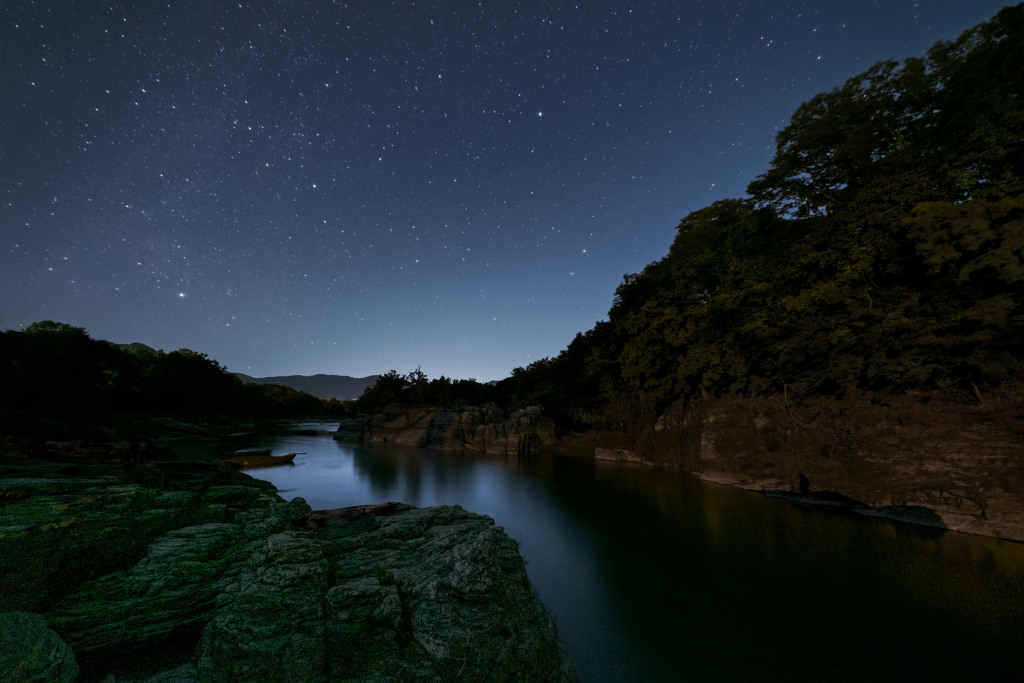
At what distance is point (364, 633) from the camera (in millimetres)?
5289

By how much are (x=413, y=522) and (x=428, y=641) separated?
368 cm

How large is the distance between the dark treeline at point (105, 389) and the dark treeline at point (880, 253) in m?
42.7

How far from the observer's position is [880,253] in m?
19.0

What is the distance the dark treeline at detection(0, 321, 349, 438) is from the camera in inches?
797

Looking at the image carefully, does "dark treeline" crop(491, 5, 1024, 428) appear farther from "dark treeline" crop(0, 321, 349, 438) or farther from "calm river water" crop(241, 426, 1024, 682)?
"dark treeline" crop(0, 321, 349, 438)

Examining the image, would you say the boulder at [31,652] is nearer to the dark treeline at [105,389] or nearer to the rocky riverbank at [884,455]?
the dark treeline at [105,389]

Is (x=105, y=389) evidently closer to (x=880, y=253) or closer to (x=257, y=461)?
(x=257, y=461)


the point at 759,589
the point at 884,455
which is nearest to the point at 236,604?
the point at 759,589

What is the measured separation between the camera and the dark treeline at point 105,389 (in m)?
20.2

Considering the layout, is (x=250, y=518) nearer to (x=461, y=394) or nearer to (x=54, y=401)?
(x=54, y=401)

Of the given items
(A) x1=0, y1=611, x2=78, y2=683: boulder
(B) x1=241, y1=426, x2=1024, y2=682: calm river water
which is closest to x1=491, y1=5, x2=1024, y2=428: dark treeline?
(B) x1=241, y1=426, x2=1024, y2=682: calm river water

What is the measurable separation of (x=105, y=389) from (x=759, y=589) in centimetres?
6090

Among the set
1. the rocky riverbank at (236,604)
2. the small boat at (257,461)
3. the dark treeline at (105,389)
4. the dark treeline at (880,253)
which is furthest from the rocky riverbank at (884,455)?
the dark treeline at (105,389)

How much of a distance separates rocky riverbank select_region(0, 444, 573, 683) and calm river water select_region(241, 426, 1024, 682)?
3284 mm
